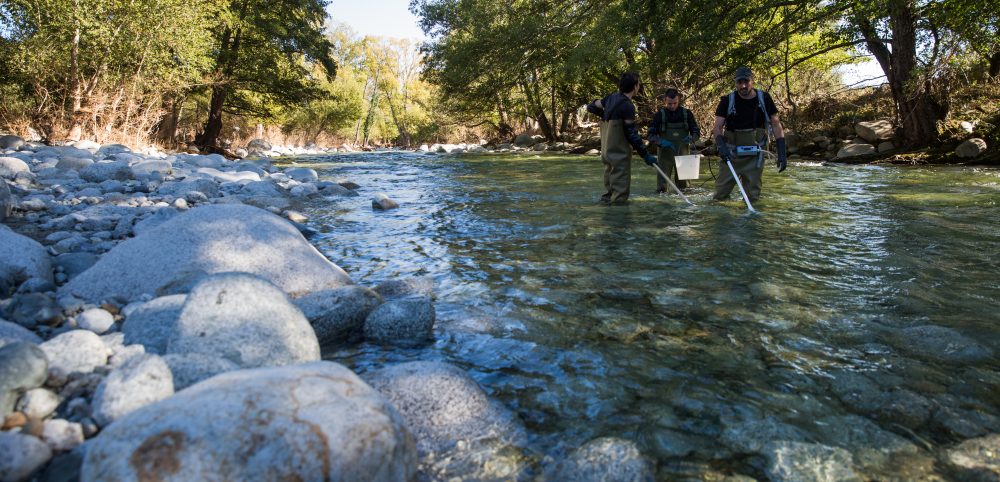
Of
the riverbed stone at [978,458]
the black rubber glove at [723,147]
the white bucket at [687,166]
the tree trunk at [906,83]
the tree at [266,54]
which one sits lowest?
the riverbed stone at [978,458]

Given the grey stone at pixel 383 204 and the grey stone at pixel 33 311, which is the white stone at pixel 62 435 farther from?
the grey stone at pixel 383 204

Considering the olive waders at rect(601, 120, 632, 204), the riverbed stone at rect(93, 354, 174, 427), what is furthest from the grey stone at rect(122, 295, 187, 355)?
the olive waders at rect(601, 120, 632, 204)

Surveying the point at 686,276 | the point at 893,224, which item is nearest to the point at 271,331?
the point at 686,276

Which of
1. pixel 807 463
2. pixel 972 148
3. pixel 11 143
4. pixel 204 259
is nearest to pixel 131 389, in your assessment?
pixel 204 259

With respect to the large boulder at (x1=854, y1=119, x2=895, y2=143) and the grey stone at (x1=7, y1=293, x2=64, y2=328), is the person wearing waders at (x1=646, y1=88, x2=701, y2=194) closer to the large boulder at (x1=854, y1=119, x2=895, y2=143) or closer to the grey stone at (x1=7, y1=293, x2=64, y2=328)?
the grey stone at (x1=7, y1=293, x2=64, y2=328)

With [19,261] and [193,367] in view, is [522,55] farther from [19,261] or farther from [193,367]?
[193,367]

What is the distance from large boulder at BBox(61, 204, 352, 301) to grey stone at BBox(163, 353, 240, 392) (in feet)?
4.37

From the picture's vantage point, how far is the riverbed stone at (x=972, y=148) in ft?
46.6

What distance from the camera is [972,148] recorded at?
563 inches

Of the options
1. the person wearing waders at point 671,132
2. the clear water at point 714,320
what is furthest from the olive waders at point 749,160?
Result: the person wearing waders at point 671,132

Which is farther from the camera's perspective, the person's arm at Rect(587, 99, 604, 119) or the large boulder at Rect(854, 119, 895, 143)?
the large boulder at Rect(854, 119, 895, 143)

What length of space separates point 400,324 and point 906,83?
15900 mm

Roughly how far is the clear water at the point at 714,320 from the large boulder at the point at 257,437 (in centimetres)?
79

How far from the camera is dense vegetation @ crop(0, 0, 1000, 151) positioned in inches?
595
